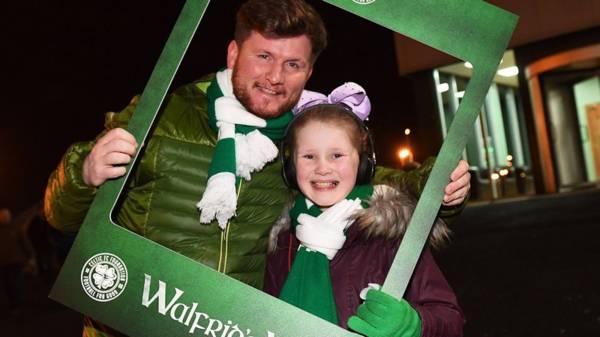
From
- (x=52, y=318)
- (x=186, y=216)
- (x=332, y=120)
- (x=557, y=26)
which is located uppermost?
(x=557, y=26)

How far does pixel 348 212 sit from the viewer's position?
1482mm

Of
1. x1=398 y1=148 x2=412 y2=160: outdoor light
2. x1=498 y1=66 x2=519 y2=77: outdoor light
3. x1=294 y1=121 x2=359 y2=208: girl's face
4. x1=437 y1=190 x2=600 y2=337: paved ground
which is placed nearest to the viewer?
x1=294 y1=121 x2=359 y2=208: girl's face

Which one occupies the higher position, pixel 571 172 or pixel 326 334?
pixel 571 172

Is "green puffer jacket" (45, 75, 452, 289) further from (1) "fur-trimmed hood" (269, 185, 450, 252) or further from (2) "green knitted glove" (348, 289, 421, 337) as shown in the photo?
(2) "green knitted glove" (348, 289, 421, 337)

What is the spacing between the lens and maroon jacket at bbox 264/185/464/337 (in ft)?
4.66

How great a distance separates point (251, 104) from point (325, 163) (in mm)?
222

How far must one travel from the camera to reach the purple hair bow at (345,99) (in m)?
1.47

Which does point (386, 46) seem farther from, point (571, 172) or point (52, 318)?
point (571, 172)

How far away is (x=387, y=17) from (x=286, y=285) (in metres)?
0.62

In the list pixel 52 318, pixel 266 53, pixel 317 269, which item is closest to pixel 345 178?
pixel 317 269

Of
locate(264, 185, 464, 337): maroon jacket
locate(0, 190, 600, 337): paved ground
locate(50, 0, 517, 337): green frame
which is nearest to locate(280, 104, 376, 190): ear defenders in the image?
locate(264, 185, 464, 337): maroon jacket

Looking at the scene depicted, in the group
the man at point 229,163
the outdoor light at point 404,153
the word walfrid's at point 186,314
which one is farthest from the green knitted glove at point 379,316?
the outdoor light at point 404,153

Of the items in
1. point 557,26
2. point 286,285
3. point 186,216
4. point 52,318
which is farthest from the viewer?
point 557,26

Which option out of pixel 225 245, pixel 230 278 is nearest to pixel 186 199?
pixel 225 245
